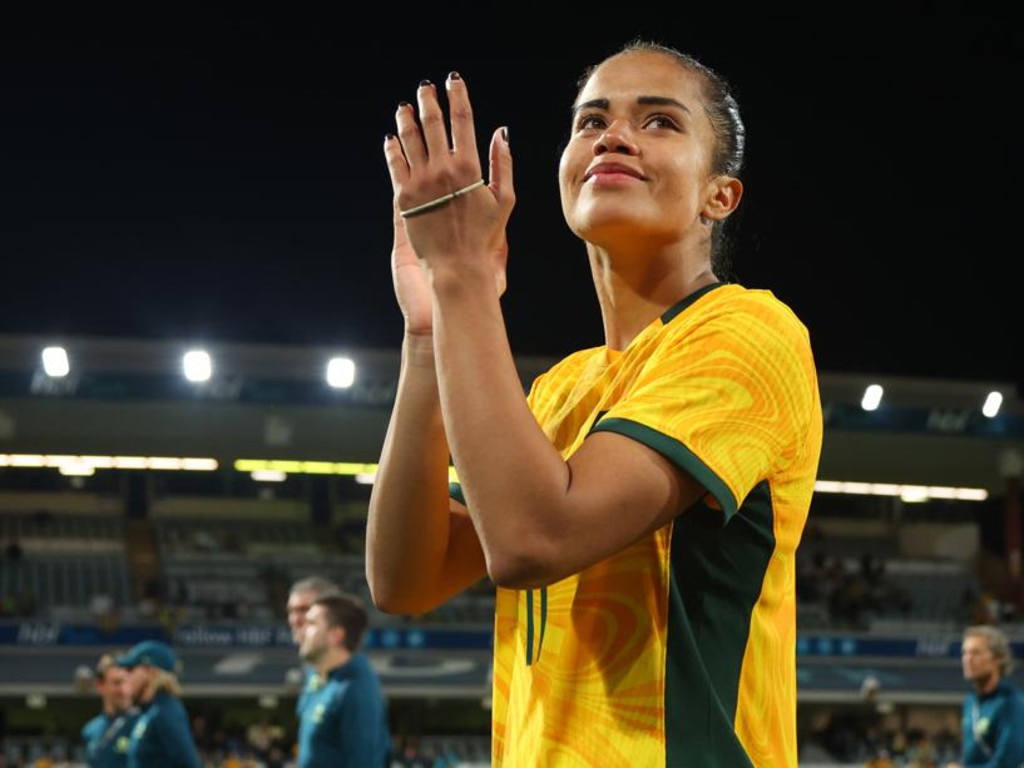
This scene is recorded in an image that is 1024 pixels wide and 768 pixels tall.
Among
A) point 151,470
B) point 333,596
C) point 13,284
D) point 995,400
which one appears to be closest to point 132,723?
point 333,596

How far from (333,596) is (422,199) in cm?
601

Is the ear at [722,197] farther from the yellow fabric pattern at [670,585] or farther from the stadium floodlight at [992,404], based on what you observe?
the stadium floodlight at [992,404]

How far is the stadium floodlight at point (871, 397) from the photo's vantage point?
959 inches

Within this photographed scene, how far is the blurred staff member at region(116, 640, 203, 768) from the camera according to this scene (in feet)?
26.0

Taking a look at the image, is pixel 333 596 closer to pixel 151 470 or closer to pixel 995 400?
pixel 995 400

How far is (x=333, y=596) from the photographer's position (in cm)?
735

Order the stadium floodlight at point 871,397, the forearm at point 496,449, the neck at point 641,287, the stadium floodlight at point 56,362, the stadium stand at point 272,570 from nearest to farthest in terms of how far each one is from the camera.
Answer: the forearm at point 496,449
the neck at point 641,287
the stadium floodlight at point 56,362
the stadium stand at point 272,570
the stadium floodlight at point 871,397

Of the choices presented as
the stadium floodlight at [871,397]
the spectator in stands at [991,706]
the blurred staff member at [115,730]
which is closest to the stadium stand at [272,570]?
the stadium floodlight at [871,397]

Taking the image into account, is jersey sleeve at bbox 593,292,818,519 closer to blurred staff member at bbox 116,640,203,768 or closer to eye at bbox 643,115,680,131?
eye at bbox 643,115,680,131

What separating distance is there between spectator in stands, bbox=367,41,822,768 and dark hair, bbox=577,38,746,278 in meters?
0.03

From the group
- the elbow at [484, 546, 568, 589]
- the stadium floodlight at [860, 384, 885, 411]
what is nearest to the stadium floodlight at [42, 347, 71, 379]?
the stadium floodlight at [860, 384, 885, 411]

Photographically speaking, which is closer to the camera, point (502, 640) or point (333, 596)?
point (502, 640)

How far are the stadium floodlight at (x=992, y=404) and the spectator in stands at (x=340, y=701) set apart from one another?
19.5 meters

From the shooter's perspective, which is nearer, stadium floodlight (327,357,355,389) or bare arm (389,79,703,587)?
bare arm (389,79,703,587)
